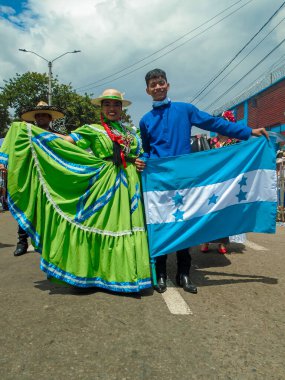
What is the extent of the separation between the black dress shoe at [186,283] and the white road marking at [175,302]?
3.2 inches

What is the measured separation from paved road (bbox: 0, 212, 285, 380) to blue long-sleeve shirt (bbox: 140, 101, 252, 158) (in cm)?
144

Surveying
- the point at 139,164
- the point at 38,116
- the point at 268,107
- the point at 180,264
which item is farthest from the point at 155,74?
the point at 268,107

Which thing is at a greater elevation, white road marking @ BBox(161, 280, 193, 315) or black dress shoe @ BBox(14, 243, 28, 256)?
black dress shoe @ BBox(14, 243, 28, 256)

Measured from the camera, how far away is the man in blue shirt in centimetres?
361

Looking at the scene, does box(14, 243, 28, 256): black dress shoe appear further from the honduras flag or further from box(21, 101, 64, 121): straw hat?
the honduras flag

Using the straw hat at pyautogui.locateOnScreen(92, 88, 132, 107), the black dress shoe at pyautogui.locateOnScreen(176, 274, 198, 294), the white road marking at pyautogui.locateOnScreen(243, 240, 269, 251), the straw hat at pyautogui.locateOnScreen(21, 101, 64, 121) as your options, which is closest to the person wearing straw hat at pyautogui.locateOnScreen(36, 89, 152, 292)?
the straw hat at pyautogui.locateOnScreen(92, 88, 132, 107)

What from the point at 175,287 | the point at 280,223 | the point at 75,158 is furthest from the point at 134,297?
the point at 280,223

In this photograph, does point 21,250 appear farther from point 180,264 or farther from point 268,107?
point 268,107

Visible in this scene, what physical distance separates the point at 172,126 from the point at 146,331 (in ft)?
6.39

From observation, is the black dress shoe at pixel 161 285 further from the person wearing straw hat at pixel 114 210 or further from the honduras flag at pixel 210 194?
the honduras flag at pixel 210 194

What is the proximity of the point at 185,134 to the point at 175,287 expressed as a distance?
1.54m

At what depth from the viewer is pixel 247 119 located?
97.4 feet

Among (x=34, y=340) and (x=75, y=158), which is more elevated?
(x=75, y=158)

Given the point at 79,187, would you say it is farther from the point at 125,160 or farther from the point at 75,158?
the point at 125,160
